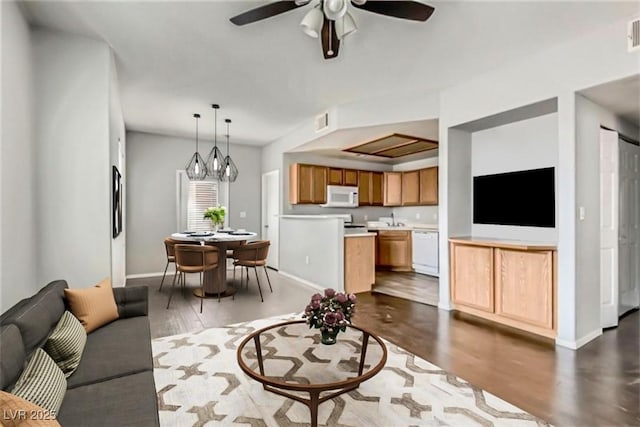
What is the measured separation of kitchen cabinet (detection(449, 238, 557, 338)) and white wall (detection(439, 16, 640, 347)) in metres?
0.13

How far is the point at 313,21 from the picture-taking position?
2.17 metres

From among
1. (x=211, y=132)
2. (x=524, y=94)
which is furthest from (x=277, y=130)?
(x=524, y=94)

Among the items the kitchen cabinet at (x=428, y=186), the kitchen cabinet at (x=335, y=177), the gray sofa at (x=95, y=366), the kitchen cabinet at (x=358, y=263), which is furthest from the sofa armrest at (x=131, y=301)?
the kitchen cabinet at (x=428, y=186)

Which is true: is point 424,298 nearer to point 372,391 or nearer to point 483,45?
point 372,391

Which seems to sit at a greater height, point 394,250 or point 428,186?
point 428,186

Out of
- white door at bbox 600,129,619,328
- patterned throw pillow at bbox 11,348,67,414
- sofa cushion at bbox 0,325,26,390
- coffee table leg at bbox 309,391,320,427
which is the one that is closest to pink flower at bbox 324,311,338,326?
coffee table leg at bbox 309,391,320,427

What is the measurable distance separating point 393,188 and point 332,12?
18.5 feet

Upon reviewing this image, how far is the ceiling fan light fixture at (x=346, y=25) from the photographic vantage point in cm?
222

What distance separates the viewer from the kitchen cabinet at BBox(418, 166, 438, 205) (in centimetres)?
655

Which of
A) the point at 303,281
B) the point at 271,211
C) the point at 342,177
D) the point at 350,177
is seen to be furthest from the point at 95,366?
the point at 350,177

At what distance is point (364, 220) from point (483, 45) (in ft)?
16.3

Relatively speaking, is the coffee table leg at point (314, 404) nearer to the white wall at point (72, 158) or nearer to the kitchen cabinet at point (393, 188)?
the white wall at point (72, 158)

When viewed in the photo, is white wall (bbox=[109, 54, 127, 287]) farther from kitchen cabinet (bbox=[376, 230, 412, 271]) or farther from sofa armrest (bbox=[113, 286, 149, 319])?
kitchen cabinet (bbox=[376, 230, 412, 271])

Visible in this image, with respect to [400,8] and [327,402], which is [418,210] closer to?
[400,8]
